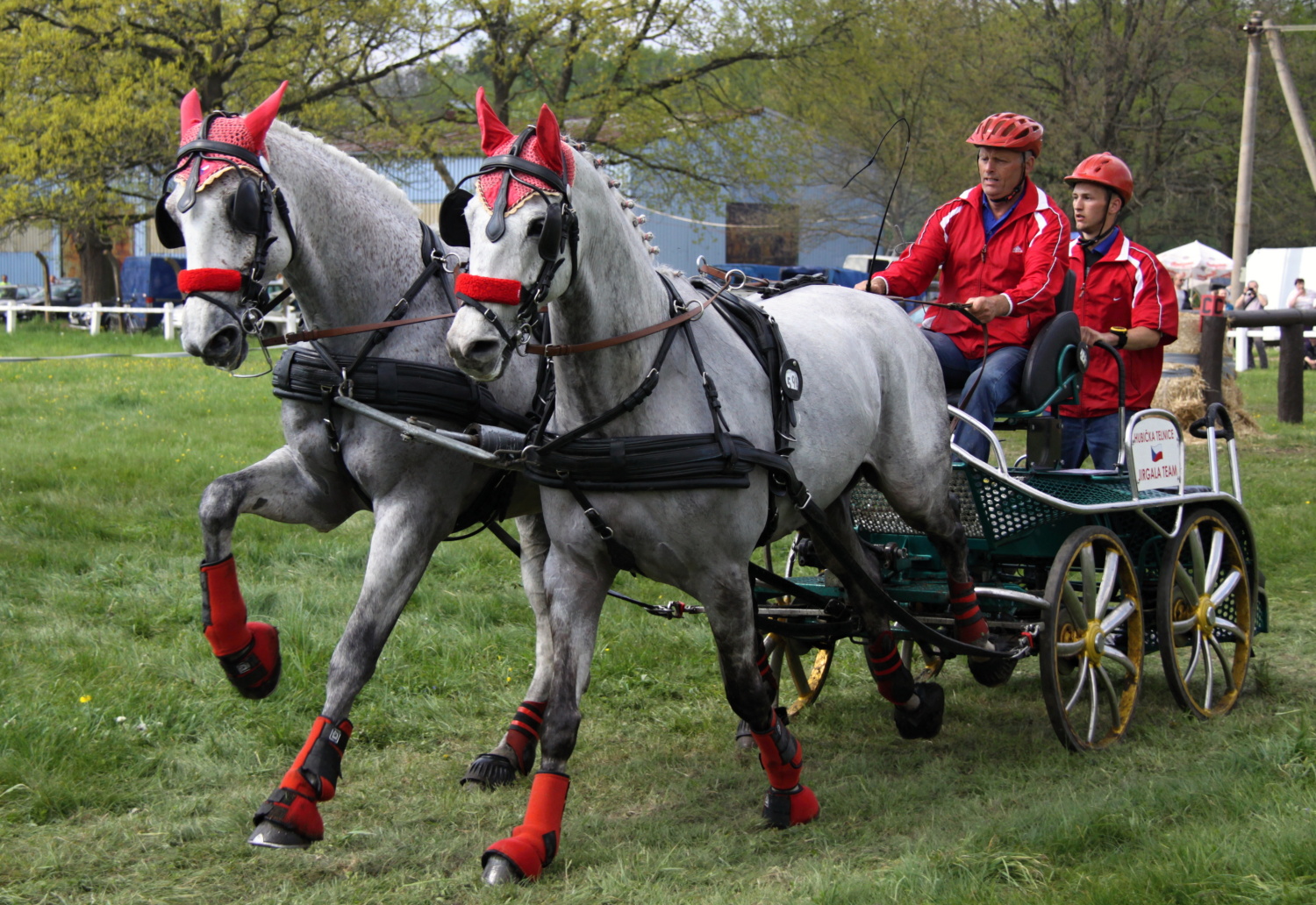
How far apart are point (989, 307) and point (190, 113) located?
9.65 ft

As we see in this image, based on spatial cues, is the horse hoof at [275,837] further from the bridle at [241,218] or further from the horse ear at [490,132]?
the horse ear at [490,132]

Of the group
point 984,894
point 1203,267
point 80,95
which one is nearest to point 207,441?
point 984,894

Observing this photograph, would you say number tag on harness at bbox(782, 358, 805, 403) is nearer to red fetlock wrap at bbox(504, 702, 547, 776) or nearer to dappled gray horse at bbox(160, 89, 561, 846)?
dappled gray horse at bbox(160, 89, 561, 846)

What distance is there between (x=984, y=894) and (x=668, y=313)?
5.78ft

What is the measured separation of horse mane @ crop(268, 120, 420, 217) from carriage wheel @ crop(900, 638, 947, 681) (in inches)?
109

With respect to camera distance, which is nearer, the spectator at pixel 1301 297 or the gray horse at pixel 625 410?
the gray horse at pixel 625 410

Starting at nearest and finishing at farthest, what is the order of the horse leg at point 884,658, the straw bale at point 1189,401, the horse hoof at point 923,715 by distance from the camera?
the horse leg at point 884,658 < the horse hoof at point 923,715 < the straw bale at point 1189,401

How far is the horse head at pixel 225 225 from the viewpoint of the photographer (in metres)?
3.50

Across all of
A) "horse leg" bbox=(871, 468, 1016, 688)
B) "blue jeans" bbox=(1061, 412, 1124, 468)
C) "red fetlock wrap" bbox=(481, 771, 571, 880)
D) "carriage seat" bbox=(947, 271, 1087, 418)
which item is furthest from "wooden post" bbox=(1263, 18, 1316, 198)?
"red fetlock wrap" bbox=(481, 771, 571, 880)

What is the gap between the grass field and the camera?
341cm

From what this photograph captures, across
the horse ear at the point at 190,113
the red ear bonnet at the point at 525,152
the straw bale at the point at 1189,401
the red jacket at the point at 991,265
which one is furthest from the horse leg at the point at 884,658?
the straw bale at the point at 1189,401

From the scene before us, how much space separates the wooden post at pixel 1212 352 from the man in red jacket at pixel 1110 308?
23.9 feet

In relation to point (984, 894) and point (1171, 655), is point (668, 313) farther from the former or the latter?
point (1171, 655)

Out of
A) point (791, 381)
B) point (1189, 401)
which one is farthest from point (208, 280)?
point (1189, 401)
